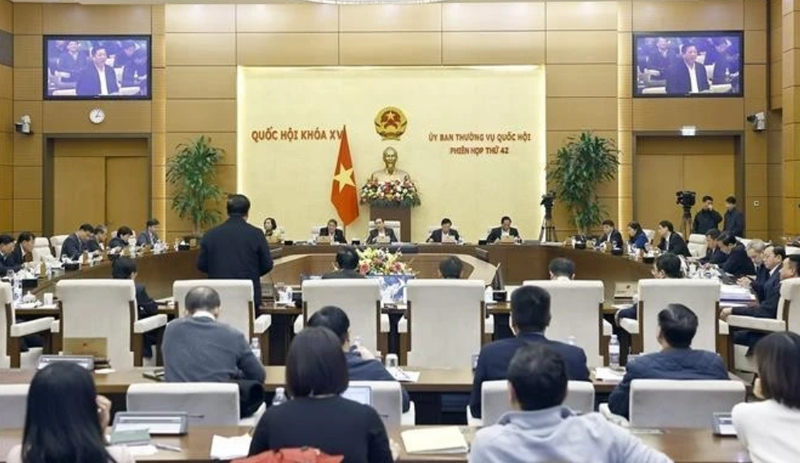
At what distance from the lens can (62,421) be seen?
7.72ft

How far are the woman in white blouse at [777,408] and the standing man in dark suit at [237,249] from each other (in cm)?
461

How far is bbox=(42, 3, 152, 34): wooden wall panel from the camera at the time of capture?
1577 cm

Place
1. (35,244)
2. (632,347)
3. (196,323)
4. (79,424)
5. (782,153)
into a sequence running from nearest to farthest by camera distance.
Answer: (79,424), (196,323), (632,347), (35,244), (782,153)

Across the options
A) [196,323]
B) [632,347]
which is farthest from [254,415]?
[632,347]

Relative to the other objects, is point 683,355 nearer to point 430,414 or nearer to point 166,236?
point 430,414

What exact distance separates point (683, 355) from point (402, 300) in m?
3.68

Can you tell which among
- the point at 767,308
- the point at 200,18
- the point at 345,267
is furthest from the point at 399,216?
the point at 767,308

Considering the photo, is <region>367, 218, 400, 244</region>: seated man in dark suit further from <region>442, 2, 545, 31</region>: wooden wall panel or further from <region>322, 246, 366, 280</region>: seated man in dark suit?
<region>322, 246, 366, 280</region>: seated man in dark suit

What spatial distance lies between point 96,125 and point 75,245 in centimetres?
448

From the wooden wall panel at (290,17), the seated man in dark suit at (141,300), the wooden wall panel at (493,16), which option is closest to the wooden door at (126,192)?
the wooden wall panel at (290,17)

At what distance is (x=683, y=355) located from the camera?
12.6 ft

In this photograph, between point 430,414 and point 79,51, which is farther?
point 79,51

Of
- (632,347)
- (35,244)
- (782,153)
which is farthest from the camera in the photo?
(782,153)

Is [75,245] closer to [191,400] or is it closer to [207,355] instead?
[207,355]
